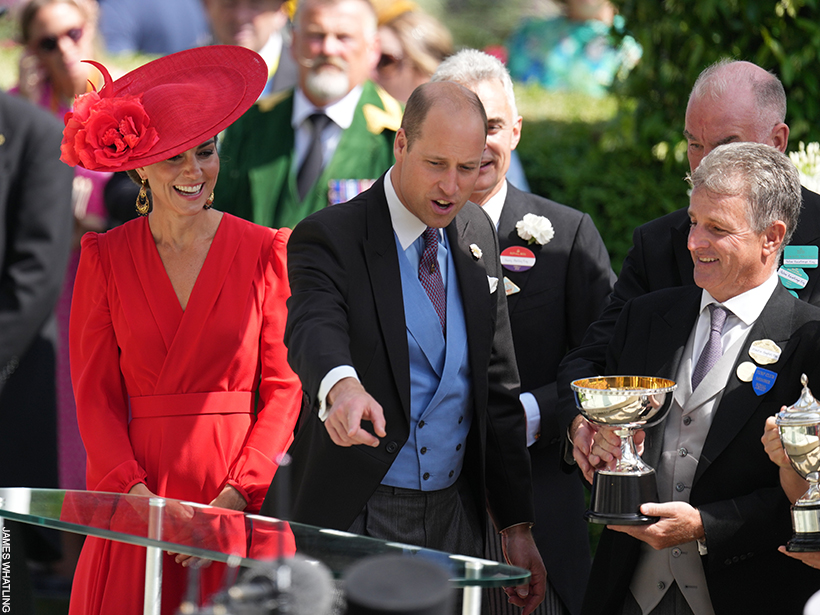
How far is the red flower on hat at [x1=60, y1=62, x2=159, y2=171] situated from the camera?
326 centimetres

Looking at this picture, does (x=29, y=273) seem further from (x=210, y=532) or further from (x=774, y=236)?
(x=774, y=236)

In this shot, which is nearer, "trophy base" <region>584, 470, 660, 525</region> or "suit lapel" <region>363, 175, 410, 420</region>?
"trophy base" <region>584, 470, 660, 525</region>

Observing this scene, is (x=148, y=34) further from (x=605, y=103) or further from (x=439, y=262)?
(x=439, y=262)

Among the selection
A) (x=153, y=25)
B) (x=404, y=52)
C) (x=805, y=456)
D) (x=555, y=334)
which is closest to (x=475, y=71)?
(x=555, y=334)

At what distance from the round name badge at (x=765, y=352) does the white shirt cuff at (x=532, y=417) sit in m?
1.09

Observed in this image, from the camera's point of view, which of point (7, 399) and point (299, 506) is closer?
point (299, 506)

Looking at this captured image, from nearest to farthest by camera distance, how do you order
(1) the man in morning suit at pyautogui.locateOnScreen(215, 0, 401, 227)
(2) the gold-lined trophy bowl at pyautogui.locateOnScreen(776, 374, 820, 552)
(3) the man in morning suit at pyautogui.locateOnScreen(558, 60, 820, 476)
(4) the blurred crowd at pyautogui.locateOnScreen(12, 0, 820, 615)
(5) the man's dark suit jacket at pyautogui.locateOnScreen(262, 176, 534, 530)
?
(2) the gold-lined trophy bowl at pyautogui.locateOnScreen(776, 374, 820, 552), (4) the blurred crowd at pyautogui.locateOnScreen(12, 0, 820, 615), (5) the man's dark suit jacket at pyautogui.locateOnScreen(262, 176, 534, 530), (3) the man in morning suit at pyautogui.locateOnScreen(558, 60, 820, 476), (1) the man in morning suit at pyautogui.locateOnScreen(215, 0, 401, 227)

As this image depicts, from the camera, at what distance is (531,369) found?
Result: 12.9 feet

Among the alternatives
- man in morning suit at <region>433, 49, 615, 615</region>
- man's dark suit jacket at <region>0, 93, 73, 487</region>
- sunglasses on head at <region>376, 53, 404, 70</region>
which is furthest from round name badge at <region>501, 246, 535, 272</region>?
sunglasses on head at <region>376, 53, 404, 70</region>

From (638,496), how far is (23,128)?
12.6 ft

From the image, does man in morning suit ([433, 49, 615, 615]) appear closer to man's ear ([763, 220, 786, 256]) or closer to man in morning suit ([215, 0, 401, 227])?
man's ear ([763, 220, 786, 256])

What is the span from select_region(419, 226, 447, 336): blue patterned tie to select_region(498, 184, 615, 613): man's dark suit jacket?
0.83 meters

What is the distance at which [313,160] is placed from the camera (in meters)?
5.67

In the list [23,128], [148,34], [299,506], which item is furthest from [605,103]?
[299,506]
